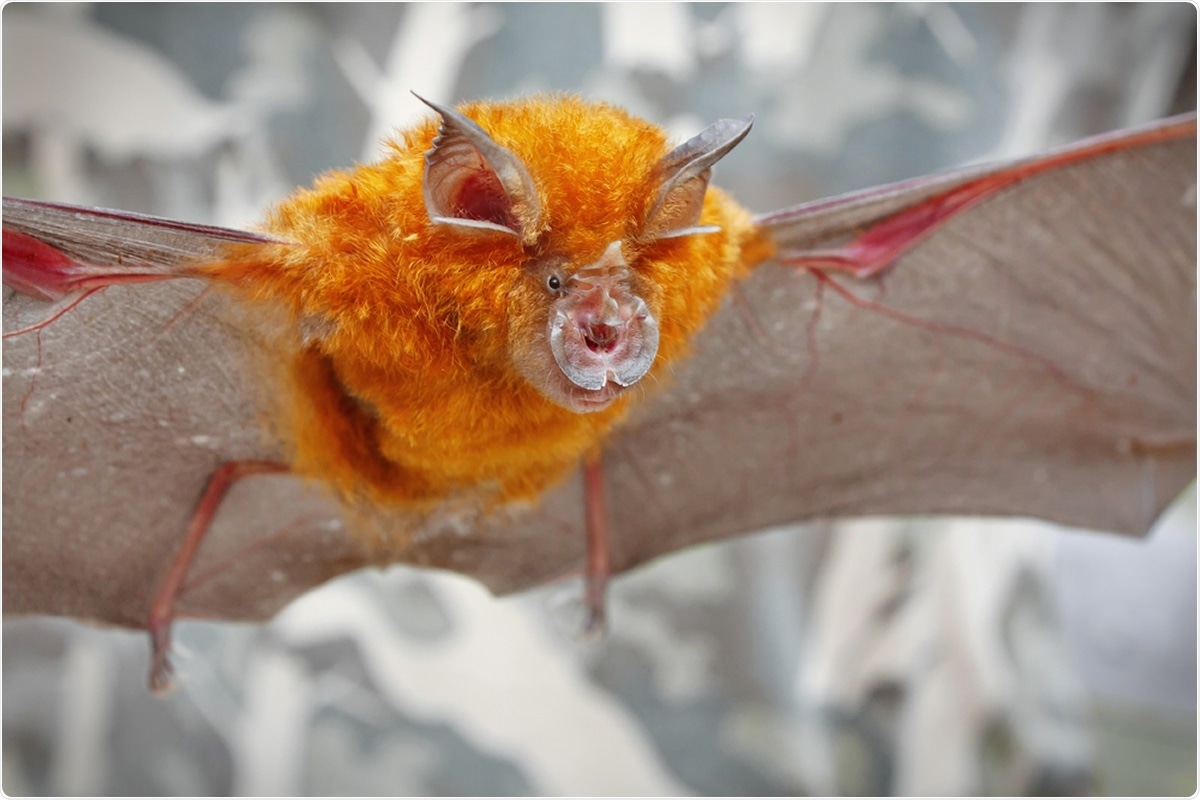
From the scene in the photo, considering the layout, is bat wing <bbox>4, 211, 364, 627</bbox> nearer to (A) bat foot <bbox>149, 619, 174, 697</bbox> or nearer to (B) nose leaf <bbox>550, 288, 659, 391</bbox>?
(A) bat foot <bbox>149, 619, 174, 697</bbox>

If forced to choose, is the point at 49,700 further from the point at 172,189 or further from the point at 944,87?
the point at 944,87

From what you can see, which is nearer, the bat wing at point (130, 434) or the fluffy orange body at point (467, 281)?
the fluffy orange body at point (467, 281)

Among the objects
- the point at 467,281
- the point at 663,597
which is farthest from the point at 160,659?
the point at 663,597

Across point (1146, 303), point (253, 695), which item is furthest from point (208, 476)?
point (1146, 303)

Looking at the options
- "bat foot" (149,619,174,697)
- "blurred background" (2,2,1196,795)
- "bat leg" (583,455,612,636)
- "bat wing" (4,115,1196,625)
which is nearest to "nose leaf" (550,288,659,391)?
"bat wing" (4,115,1196,625)

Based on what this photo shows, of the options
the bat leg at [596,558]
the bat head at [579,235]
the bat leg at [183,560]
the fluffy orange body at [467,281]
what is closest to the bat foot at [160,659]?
the bat leg at [183,560]

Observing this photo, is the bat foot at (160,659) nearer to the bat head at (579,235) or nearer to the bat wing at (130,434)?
the bat wing at (130,434)

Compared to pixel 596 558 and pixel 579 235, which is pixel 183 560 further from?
pixel 579 235

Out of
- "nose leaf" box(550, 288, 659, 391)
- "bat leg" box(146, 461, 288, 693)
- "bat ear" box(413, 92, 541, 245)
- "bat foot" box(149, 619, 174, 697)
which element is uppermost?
"bat ear" box(413, 92, 541, 245)
